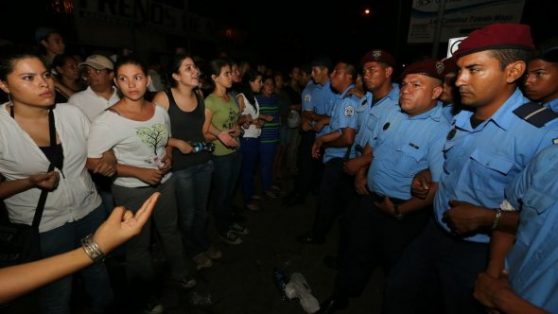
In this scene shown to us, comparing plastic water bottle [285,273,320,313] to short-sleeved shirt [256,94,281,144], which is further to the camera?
short-sleeved shirt [256,94,281,144]

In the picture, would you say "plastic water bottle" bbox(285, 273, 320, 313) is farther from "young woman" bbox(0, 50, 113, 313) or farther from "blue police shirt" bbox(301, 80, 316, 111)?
"blue police shirt" bbox(301, 80, 316, 111)

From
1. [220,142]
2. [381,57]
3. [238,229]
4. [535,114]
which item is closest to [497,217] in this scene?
[535,114]

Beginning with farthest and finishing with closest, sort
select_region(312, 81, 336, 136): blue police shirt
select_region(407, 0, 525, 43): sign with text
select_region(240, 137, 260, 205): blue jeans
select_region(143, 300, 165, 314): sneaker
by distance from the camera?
select_region(407, 0, 525, 43): sign with text < select_region(312, 81, 336, 136): blue police shirt < select_region(240, 137, 260, 205): blue jeans < select_region(143, 300, 165, 314): sneaker

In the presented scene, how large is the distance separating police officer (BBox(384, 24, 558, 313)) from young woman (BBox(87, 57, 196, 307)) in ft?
7.80

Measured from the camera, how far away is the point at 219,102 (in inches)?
147

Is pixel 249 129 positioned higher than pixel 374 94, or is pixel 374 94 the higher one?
pixel 374 94

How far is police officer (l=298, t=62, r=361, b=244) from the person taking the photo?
366 centimetres

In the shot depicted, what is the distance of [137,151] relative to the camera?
2.61 metres

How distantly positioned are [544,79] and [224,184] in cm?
354

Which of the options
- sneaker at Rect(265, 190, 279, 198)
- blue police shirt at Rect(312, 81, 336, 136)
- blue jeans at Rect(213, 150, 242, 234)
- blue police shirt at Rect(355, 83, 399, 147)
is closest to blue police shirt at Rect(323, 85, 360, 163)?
blue police shirt at Rect(355, 83, 399, 147)

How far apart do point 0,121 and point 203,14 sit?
16433 mm

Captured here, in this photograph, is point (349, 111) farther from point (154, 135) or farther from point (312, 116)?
point (154, 135)

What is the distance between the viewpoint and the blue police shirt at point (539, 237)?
4.31 ft

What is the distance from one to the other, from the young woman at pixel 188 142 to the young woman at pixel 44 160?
32.4 inches
